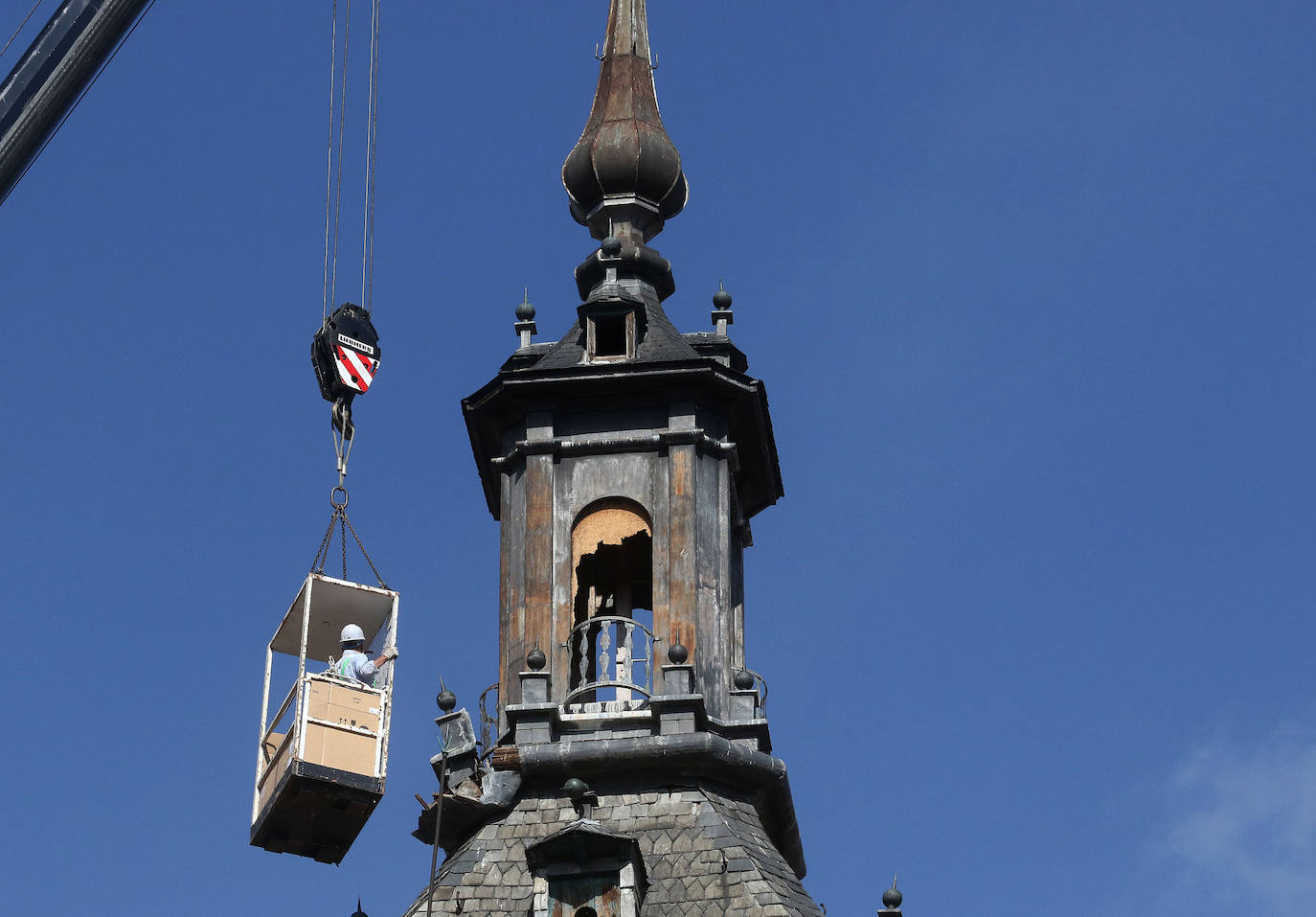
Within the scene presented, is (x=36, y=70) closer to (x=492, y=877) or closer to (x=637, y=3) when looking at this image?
(x=492, y=877)

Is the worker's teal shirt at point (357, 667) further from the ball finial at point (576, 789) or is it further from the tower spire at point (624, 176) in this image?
the tower spire at point (624, 176)

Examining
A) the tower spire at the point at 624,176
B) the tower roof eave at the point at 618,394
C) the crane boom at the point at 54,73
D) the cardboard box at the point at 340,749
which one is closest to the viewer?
the crane boom at the point at 54,73

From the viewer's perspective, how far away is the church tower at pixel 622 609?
218 feet

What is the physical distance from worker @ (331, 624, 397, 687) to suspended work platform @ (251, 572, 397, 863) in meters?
0.13

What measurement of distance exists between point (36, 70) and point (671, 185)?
15.8m

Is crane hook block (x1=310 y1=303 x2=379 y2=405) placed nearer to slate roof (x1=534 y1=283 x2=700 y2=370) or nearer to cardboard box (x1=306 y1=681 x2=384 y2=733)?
slate roof (x1=534 y1=283 x2=700 y2=370)

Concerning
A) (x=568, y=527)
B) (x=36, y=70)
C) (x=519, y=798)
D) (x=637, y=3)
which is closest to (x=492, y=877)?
(x=519, y=798)

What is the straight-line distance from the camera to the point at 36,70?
62.2 m

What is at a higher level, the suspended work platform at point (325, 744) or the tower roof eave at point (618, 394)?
the tower roof eave at point (618, 394)

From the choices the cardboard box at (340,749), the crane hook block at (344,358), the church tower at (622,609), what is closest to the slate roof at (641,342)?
the church tower at (622,609)

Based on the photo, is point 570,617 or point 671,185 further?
point 671,185

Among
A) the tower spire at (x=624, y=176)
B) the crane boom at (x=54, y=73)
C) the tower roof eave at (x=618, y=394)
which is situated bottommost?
the crane boom at (x=54, y=73)

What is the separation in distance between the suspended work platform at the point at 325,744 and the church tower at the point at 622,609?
2.27 metres

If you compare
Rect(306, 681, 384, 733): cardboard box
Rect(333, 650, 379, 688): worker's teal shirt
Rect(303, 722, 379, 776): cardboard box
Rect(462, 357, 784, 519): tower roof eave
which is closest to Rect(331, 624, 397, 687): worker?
Rect(333, 650, 379, 688): worker's teal shirt
